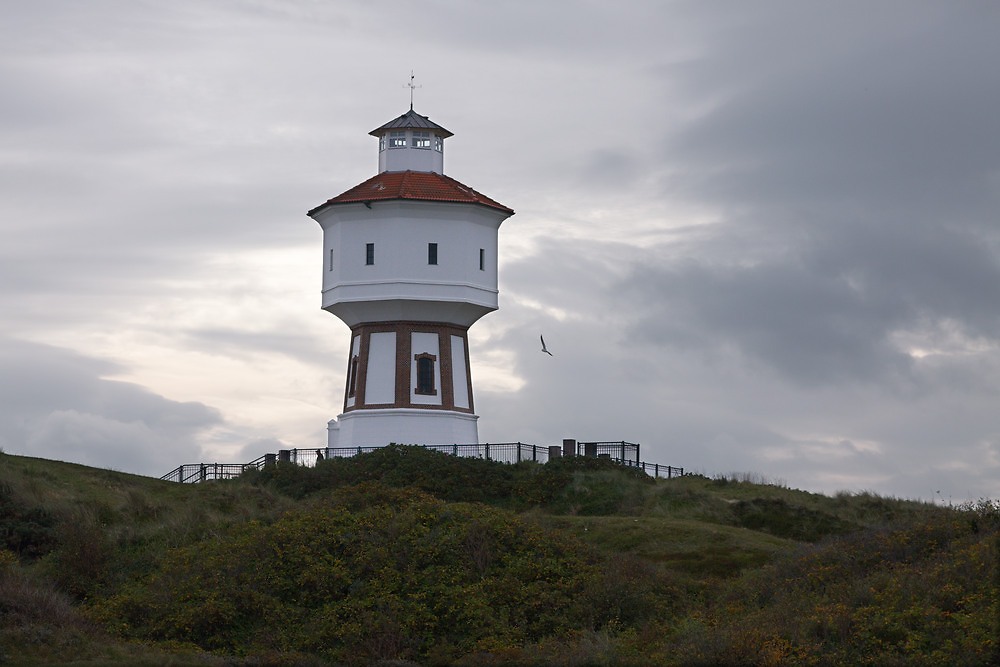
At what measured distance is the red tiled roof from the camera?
51094mm

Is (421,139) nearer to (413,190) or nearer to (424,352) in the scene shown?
(413,190)

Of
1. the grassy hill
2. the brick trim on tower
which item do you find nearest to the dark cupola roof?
the brick trim on tower

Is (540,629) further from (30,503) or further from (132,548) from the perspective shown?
(30,503)

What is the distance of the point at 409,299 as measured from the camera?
49.8 metres

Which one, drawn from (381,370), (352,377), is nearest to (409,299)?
(381,370)

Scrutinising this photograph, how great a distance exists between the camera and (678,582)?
101 feet

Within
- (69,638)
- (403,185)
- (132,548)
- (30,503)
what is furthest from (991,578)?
(403,185)

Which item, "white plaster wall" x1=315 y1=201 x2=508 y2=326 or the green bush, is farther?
"white plaster wall" x1=315 y1=201 x2=508 y2=326

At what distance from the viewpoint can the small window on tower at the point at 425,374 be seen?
165 feet

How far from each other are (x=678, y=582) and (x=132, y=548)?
14491mm

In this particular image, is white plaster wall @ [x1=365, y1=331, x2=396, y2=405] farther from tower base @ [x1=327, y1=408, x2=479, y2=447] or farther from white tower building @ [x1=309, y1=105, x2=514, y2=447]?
tower base @ [x1=327, y1=408, x2=479, y2=447]

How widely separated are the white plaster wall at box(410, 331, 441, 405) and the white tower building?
0.04 meters

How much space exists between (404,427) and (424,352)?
3.09 m

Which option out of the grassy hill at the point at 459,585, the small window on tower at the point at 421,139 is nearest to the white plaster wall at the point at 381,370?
the small window on tower at the point at 421,139
